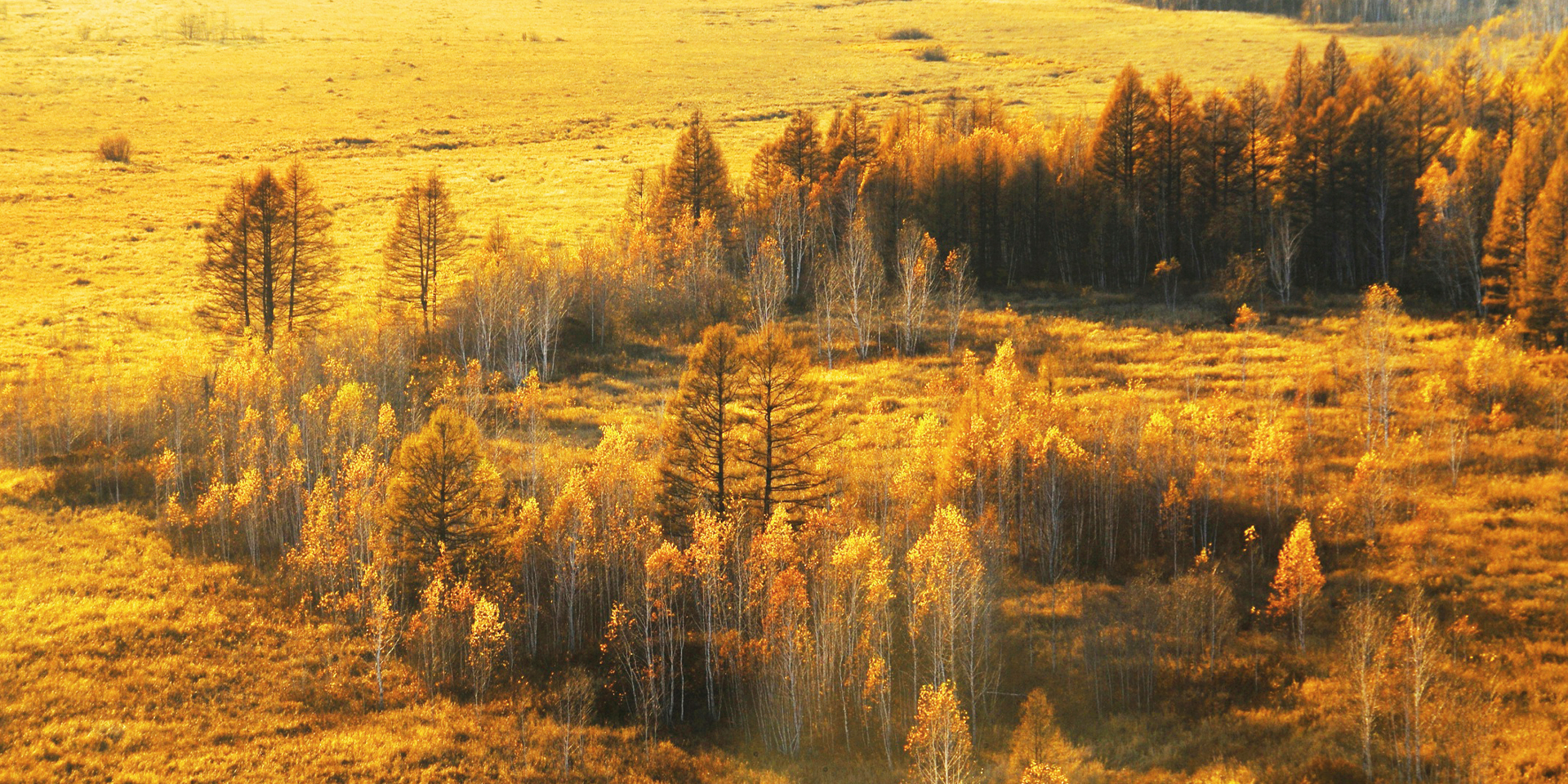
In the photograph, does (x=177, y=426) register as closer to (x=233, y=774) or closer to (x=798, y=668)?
(x=233, y=774)

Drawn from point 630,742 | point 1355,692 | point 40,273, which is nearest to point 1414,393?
point 1355,692

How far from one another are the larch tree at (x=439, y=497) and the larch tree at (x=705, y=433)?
7662mm

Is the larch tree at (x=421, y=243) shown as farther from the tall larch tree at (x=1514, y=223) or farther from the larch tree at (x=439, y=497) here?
the tall larch tree at (x=1514, y=223)

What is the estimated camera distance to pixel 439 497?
43.8 metres

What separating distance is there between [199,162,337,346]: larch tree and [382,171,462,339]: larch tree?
5.08 metres

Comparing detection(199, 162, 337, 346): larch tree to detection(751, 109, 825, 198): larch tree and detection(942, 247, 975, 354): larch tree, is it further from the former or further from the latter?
detection(942, 247, 975, 354): larch tree

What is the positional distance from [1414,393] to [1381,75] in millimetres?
40105

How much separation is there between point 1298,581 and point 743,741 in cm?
2225

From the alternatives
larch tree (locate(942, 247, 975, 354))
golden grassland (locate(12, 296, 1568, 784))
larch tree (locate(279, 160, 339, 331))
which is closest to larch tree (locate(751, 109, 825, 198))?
larch tree (locate(942, 247, 975, 354))

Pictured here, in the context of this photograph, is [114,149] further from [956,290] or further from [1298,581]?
[1298,581]

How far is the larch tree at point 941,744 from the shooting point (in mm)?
32688

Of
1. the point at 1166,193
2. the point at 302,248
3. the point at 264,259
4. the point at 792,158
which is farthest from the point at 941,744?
the point at 792,158

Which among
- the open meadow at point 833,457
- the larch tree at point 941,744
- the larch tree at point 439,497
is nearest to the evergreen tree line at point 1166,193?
the open meadow at point 833,457

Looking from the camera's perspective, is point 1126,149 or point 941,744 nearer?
point 941,744
